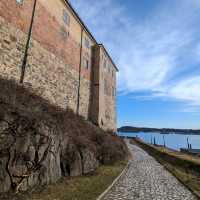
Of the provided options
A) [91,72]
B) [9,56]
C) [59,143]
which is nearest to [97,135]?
[59,143]

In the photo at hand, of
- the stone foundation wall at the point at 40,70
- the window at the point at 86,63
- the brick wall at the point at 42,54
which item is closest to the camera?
the stone foundation wall at the point at 40,70

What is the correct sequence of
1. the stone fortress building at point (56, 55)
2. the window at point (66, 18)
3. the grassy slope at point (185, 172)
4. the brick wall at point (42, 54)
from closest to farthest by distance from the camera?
the grassy slope at point (185, 172) → the brick wall at point (42, 54) → the stone fortress building at point (56, 55) → the window at point (66, 18)

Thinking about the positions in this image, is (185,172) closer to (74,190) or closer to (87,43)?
(74,190)

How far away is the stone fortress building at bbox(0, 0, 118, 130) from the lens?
15461mm

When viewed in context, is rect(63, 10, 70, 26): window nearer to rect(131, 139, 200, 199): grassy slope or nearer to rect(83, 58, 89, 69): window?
rect(83, 58, 89, 69): window

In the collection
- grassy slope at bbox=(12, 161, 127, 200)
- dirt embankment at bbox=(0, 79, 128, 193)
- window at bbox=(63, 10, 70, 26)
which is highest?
window at bbox=(63, 10, 70, 26)

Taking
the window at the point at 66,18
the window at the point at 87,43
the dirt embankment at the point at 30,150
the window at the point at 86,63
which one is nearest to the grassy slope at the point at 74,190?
the dirt embankment at the point at 30,150

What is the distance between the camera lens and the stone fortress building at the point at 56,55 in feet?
50.7

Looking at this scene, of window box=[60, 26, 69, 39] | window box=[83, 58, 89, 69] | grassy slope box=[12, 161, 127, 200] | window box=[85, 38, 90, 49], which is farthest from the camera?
window box=[85, 38, 90, 49]

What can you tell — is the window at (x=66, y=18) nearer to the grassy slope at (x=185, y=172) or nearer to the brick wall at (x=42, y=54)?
the brick wall at (x=42, y=54)

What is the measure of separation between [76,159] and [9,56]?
29.9 ft

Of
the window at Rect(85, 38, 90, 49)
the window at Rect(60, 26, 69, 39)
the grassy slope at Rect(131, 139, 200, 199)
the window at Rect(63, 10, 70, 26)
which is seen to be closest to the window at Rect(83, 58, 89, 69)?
the window at Rect(85, 38, 90, 49)

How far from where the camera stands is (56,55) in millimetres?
21719

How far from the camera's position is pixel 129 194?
28.7 feet
